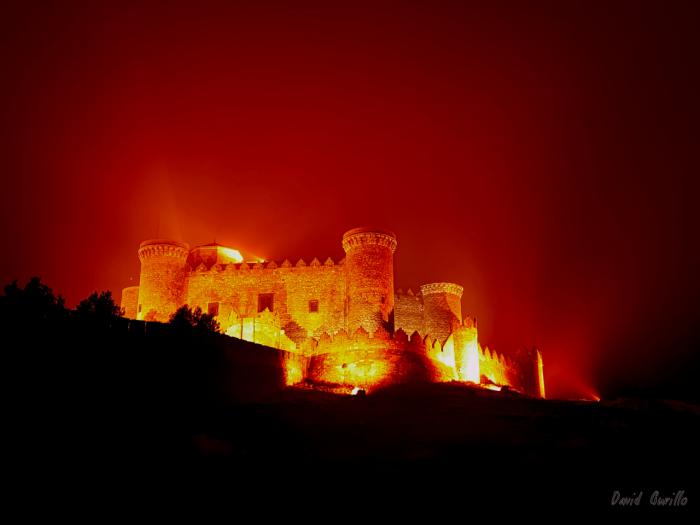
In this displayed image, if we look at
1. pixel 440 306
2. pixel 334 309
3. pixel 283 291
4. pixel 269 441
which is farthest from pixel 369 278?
pixel 269 441

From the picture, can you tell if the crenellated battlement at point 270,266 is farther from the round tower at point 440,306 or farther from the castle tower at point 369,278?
the round tower at point 440,306

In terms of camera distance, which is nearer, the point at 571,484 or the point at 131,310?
the point at 571,484

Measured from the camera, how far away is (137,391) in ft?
75.5

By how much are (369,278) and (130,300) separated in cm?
1864

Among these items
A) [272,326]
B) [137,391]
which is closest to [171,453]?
[137,391]

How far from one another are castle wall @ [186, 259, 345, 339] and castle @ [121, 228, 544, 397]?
0.07m

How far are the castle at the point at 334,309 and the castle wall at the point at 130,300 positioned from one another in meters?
0.07

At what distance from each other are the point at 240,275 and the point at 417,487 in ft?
99.7

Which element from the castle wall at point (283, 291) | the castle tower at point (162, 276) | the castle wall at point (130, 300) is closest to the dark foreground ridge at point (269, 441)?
the castle wall at point (283, 291)

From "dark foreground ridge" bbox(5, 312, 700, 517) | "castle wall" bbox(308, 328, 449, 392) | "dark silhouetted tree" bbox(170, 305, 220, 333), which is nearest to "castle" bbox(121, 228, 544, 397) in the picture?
"castle wall" bbox(308, 328, 449, 392)

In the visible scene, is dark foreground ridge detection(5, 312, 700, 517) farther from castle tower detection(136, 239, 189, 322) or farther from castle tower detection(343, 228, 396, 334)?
castle tower detection(136, 239, 189, 322)

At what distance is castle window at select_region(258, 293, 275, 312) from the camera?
1790 inches

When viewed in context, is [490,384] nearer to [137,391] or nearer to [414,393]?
[414,393]

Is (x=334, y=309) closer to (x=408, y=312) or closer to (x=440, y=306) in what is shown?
(x=408, y=312)
